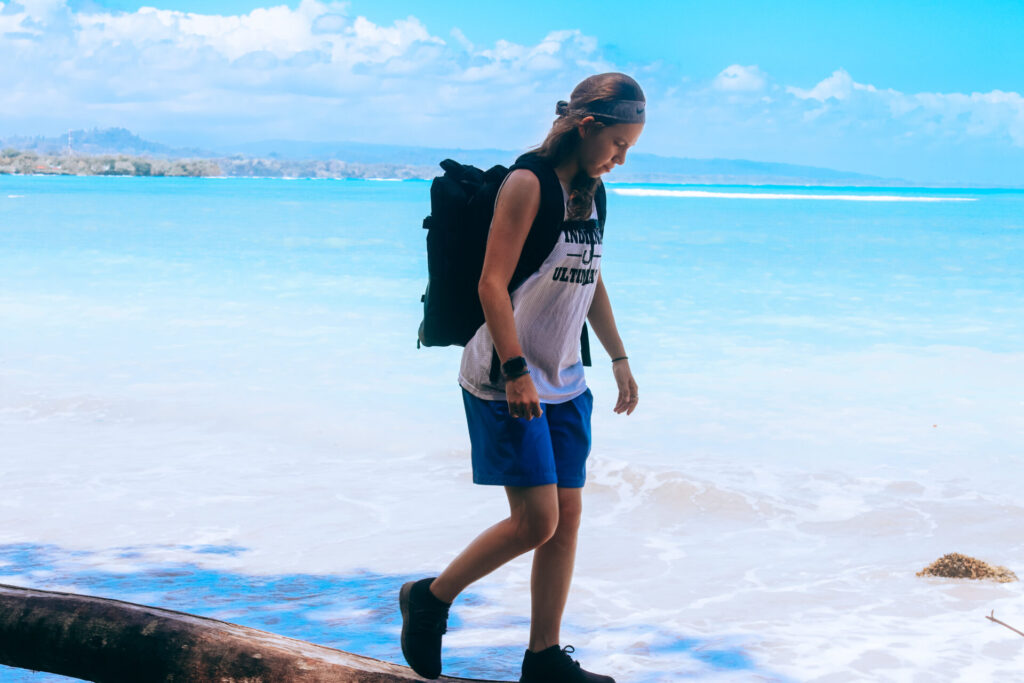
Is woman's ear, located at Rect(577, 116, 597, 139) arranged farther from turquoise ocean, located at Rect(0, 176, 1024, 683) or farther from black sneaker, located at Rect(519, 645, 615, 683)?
turquoise ocean, located at Rect(0, 176, 1024, 683)

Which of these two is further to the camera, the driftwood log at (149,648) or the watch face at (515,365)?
the watch face at (515,365)

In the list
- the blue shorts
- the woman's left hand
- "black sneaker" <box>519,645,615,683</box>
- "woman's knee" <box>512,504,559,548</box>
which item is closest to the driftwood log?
"black sneaker" <box>519,645,615,683</box>

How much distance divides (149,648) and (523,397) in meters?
0.98

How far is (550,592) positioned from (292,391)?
291 inches

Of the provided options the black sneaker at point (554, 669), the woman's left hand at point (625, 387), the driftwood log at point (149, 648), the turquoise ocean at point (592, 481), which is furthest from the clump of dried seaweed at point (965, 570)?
the driftwood log at point (149, 648)

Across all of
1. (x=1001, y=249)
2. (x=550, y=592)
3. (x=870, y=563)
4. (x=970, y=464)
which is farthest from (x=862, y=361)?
(x=1001, y=249)

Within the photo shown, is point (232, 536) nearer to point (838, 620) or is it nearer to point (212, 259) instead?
point (838, 620)

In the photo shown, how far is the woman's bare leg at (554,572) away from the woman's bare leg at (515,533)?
5 centimetres

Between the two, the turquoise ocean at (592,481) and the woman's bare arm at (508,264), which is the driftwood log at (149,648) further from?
the turquoise ocean at (592,481)

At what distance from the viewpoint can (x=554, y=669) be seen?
2602 mm

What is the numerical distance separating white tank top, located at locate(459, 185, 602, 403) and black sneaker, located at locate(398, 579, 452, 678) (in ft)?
1.75

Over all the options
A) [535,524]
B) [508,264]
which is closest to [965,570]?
[535,524]

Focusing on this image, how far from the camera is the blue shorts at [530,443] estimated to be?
7.99 ft

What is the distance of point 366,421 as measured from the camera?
331 inches
